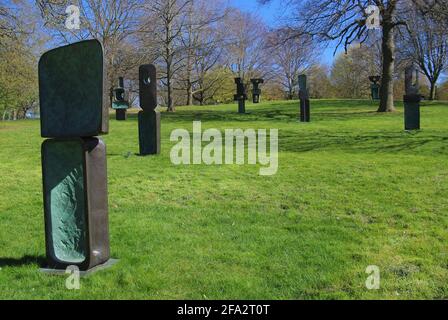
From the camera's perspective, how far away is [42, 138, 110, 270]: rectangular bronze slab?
455 centimetres

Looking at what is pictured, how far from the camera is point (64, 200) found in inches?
186

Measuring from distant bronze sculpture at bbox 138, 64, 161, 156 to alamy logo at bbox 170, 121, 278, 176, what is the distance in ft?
1.78

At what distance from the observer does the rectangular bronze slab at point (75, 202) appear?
14.9 feet

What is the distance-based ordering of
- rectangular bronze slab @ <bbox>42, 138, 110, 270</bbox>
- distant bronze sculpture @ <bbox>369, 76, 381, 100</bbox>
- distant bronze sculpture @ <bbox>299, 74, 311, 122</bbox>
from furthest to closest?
distant bronze sculpture @ <bbox>369, 76, 381, 100</bbox> < distant bronze sculpture @ <bbox>299, 74, 311, 122</bbox> < rectangular bronze slab @ <bbox>42, 138, 110, 270</bbox>

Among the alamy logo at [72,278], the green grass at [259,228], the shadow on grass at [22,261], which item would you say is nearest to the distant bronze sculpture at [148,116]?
the green grass at [259,228]

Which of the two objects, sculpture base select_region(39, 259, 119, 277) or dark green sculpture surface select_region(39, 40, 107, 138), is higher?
dark green sculpture surface select_region(39, 40, 107, 138)

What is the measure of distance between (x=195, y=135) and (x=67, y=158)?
10.8 metres

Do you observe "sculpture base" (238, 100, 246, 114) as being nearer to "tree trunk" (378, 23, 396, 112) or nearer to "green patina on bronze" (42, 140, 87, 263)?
"tree trunk" (378, 23, 396, 112)

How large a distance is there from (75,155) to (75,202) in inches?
18.2

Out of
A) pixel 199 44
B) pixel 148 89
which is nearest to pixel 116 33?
pixel 199 44

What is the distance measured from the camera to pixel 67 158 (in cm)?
466

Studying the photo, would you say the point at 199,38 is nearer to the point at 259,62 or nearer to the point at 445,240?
the point at 259,62

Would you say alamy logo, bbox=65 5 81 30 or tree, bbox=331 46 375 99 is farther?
tree, bbox=331 46 375 99

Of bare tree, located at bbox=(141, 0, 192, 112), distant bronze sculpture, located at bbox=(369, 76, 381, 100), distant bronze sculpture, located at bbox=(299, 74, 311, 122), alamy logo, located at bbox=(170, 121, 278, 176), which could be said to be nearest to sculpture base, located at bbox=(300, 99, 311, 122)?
distant bronze sculpture, located at bbox=(299, 74, 311, 122)
